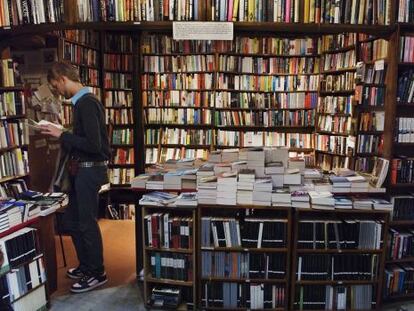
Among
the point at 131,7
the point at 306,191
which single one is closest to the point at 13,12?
the point at 131,7

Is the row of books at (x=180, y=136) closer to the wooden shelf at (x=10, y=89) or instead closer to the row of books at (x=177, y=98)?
the row of books at (x=177, y=98)

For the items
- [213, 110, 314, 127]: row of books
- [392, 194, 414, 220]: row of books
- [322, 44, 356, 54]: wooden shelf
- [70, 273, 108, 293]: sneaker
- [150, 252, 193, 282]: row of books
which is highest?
[322, 44, 356, 54]: wooden shelf

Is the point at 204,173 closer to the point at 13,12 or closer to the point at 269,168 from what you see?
the point at 269,168

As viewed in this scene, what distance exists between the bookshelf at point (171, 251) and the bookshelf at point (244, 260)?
2.5 inches

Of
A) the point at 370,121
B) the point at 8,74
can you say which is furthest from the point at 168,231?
the point at 370,121

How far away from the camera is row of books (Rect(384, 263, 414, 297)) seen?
290cm

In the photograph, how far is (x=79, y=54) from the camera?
4609mm

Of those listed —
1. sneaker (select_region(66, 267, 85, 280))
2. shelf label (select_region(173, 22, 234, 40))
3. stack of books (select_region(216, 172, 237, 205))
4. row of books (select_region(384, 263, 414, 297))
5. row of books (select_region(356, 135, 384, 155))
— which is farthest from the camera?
row of books (select_region(356, 135, 384, 155))

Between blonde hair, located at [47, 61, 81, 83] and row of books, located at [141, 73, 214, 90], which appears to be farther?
row of books, located at [141, 73, 214, 90]

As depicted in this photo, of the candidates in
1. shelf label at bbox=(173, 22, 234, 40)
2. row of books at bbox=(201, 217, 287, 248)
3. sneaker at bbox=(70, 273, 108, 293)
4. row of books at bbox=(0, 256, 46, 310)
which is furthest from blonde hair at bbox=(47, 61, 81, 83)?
sneaker at bbox=(70, 273, 108, 293)

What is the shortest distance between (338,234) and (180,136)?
10.0ft

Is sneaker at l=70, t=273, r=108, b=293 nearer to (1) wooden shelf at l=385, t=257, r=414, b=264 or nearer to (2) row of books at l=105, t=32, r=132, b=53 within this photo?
(1) wooden shelf at l=385, t=257, r=414, b=264

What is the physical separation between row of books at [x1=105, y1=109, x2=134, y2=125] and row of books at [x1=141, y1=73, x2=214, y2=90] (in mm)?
452

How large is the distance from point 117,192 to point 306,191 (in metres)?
3.35
